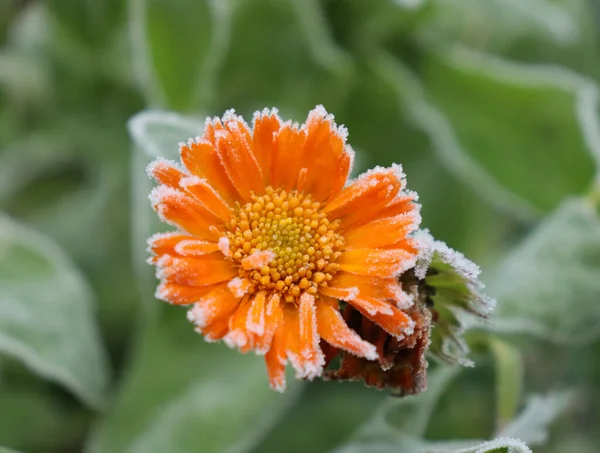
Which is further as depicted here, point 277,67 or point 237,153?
point 277,67

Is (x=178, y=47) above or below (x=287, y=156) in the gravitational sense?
above

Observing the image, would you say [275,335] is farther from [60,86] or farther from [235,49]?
[60,86]

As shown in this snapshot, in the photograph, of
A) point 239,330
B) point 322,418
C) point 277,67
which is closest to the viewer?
point 239,330

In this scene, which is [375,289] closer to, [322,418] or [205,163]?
[205,163]

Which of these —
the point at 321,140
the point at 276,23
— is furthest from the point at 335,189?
the point at 276,23

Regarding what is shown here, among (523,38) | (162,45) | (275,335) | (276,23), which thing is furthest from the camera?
(523,38)

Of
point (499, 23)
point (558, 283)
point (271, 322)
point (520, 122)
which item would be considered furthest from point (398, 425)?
point (499, 23)
